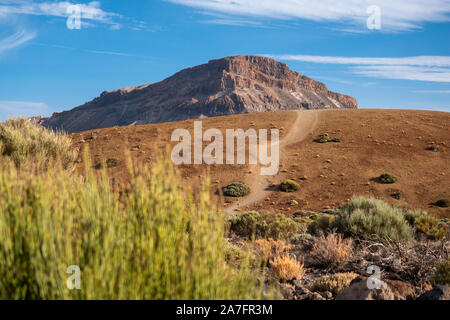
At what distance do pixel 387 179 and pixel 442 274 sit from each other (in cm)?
2536

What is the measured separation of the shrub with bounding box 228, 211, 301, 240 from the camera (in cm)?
1029

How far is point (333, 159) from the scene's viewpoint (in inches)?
1313

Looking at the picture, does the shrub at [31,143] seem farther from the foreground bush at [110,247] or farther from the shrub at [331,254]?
the shrub at [331,254]

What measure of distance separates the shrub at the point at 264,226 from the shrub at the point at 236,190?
15.4 metres

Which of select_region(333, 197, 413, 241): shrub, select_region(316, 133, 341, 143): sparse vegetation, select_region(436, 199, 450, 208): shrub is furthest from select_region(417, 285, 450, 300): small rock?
select_region(316, 133, 341, 143): sparse vegetation

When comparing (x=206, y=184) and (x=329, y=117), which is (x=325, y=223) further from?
(x=329, y=117)

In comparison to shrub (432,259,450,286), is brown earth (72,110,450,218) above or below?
above

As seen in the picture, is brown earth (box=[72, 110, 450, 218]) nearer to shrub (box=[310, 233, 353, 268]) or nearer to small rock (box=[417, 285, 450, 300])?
shrub (box=[310, 233, 353, 268])

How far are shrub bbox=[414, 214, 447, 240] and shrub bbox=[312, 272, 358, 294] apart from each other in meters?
5.31

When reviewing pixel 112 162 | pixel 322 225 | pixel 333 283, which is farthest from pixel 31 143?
pixel 112 162

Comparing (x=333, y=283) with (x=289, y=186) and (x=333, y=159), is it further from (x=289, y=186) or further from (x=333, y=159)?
(x=333, y=159)

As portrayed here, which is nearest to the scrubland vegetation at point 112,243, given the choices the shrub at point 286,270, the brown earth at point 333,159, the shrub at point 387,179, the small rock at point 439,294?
the small rock at point 439,294
